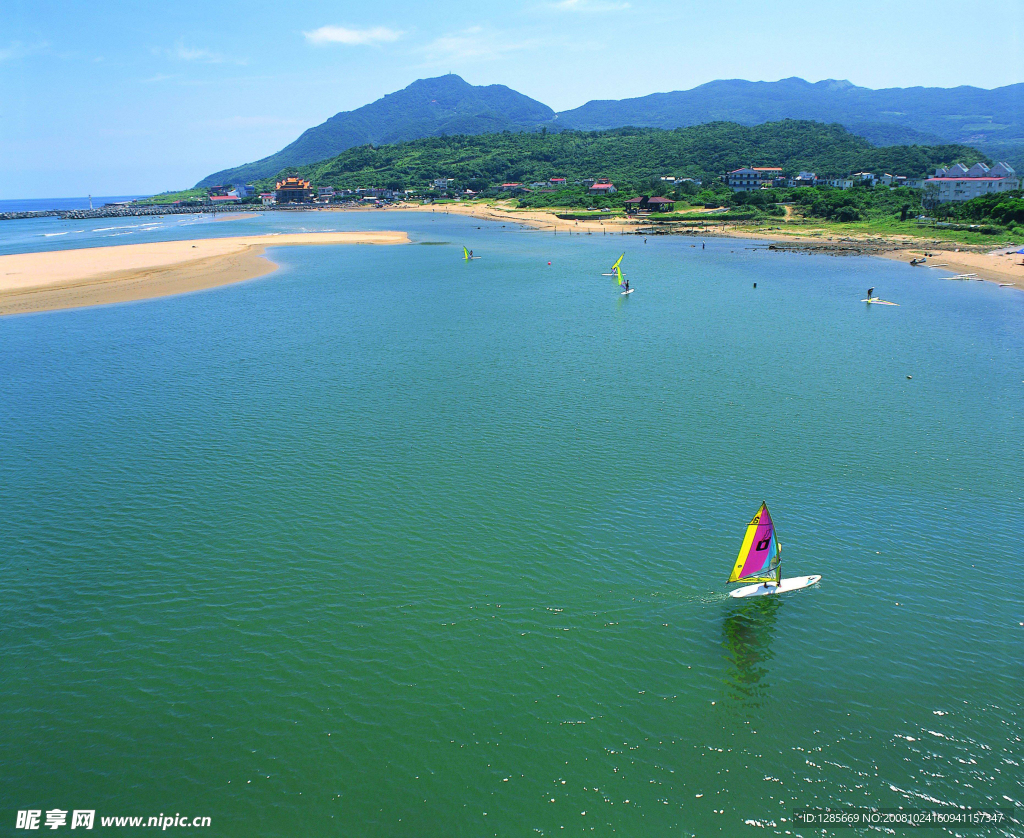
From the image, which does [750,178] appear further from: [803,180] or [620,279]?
[620,279]

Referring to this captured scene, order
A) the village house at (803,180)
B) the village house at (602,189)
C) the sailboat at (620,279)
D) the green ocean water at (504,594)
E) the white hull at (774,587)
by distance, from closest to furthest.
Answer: the green ocean water at (504,594) < the white hull at (774,587) < the sailboat at (620,279) < the village house at (803,180) < the village house at (602,189)

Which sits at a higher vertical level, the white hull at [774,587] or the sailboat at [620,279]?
the sailboat at [620,279]

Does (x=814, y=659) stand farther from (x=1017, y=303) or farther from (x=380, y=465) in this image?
(x=1017, y=303)

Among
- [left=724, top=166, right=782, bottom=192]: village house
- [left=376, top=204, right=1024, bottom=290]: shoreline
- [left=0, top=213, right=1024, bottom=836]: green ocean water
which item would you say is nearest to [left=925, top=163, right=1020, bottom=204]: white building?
[left=376, top=204, right=1024, bottom=290]: shoreline

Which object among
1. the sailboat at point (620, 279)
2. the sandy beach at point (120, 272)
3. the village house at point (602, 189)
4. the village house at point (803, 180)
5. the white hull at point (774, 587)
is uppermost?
the village house at point (602, 189)

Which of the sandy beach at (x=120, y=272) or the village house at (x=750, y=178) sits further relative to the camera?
the village house at (x=750, y=178)

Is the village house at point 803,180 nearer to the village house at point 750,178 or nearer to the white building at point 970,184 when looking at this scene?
the village house at point 750,178

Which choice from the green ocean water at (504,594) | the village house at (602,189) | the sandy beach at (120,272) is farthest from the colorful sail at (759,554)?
the village house at (602,189)

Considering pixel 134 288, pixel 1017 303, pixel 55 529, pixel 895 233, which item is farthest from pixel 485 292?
pixel 895 233
